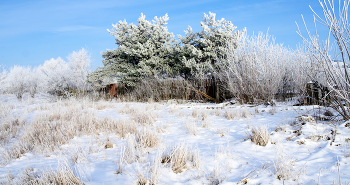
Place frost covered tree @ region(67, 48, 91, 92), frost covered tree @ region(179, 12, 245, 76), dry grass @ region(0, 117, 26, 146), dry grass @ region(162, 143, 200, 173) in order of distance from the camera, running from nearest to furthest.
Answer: dry grass @ region(162, 143, 200, 173) → dry grass @ region(0, 117, 26, 146) → frost covered tree @ region(179, 12, 245, 76) → frost covered tree @ region(67, 48, 91, 92)

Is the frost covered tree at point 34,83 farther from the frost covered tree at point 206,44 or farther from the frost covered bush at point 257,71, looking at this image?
the frost covered bush at point 257,71

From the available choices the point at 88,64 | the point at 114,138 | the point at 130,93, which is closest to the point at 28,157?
the point at 114,138

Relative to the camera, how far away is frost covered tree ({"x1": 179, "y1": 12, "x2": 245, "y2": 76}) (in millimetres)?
12109

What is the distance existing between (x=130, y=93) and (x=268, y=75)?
380 inches

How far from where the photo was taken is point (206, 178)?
2.07 metres

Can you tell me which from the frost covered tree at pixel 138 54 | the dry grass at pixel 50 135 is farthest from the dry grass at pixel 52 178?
the frost covered tree at pixel 138 54

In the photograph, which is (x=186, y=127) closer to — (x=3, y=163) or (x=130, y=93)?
(x=3, y=163)

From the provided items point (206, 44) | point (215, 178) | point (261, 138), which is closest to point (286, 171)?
point (215, 178)

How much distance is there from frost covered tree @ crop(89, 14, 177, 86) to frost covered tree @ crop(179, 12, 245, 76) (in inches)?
66.7

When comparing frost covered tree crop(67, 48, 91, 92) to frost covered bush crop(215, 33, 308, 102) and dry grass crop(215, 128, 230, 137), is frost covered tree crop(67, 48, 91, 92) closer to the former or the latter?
frost covered bush crop(215, 33, 308, 102)

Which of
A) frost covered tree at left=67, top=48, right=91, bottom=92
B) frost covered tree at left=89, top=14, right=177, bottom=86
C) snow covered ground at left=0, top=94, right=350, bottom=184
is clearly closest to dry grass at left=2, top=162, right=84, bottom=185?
snow covered ground at left=0, top=94, right=350, bottom=184

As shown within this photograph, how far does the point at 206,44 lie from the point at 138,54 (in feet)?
16.3

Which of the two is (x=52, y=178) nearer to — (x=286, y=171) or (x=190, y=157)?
(x=190, y=157)

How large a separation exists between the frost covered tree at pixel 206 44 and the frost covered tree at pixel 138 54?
5.56ft
